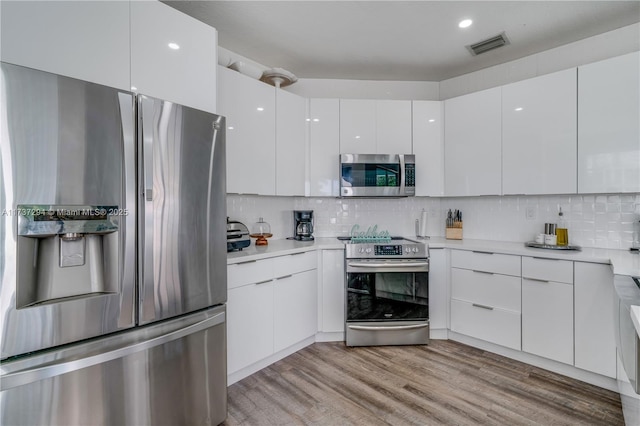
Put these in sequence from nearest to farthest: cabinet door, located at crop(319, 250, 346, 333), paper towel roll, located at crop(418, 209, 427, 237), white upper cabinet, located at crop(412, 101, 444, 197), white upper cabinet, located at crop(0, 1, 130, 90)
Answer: white upper cabinet, located at crop(0, 1, 130, 90) < cabinet door, located at crop(319, 250, 346, 333) < white upper cabinet, located at crop(412, 101, 444, 197) < paper towel roll, located at crop(418, 209, 427, 237)

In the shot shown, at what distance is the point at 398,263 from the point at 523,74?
218 centimetres

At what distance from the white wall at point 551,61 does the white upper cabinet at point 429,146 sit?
0.51 meters

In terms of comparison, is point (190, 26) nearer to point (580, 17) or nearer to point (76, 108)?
point (76, 108)

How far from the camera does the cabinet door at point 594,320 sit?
200 centimetres

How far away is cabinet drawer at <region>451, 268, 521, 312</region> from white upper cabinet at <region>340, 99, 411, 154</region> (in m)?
1.35

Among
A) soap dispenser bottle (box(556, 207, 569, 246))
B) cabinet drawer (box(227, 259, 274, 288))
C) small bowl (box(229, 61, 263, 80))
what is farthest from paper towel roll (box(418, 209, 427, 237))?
small bowl (box(229, 61, 263, 80))

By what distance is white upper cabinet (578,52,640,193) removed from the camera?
216 centimetres

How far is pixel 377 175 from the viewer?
9.86 ft

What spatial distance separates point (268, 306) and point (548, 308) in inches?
81.5

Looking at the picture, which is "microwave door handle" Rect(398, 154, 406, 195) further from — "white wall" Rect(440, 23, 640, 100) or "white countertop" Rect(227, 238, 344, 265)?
"white wall" Rect(440, 23, 640, 100)

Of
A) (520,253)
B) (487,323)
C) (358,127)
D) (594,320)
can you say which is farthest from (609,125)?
(358,127)

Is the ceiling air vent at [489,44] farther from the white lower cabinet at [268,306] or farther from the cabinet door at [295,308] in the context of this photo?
the cabinet door at [295,308]

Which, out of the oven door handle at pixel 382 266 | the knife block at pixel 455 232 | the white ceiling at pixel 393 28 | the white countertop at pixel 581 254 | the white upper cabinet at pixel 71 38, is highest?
the white ceiling at pixel 393 28

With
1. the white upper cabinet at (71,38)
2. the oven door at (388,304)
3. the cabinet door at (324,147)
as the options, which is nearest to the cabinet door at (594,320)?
the oven door at (388,304)
